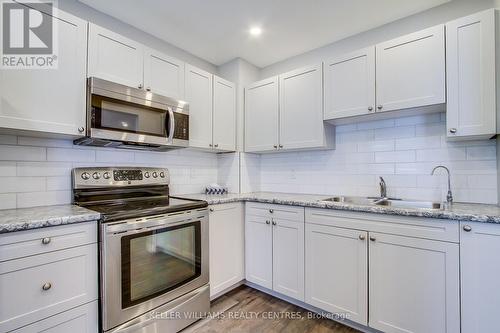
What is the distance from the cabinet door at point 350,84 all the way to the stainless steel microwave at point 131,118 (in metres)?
1.38

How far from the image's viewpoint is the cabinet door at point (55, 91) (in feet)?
4.65

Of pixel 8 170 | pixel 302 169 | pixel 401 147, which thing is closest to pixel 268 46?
pixel 302 169

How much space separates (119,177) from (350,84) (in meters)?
2.18

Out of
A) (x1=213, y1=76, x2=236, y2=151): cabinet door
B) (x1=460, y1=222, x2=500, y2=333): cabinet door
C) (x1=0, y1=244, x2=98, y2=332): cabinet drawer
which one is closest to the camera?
(x1=0, y1=244, x2=98, y2=332): cabinet drawer

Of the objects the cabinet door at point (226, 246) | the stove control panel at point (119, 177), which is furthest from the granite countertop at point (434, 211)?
the stove control panel at point (119, 177)

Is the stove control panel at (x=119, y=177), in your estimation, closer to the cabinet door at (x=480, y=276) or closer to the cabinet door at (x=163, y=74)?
the cabinet door at (x=163, y=74)

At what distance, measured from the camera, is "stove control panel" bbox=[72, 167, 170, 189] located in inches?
72.4

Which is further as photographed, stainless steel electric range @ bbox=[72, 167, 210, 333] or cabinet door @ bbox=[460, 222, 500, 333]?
stainless steel electric range @ bbox=[72, 167, 210, 333]

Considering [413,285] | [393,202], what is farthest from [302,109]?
[413,285]

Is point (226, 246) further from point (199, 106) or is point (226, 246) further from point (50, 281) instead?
point (199, 106)

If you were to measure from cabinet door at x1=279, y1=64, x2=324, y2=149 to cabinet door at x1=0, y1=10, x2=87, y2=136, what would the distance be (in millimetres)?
1800

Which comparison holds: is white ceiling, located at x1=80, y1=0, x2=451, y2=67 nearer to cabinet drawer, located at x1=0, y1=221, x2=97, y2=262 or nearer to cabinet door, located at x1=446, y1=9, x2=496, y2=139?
cabinet door, located at x1=446, y1=9, x2=496, y2=139

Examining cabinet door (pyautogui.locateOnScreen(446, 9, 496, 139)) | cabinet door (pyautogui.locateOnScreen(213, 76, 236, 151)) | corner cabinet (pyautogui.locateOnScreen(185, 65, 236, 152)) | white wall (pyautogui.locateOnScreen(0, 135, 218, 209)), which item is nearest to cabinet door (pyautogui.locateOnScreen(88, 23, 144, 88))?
corner cabinet (pyautogui.locateOnScreen(185, 65, 236, 152))

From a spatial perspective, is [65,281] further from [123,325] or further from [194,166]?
[194,166]
